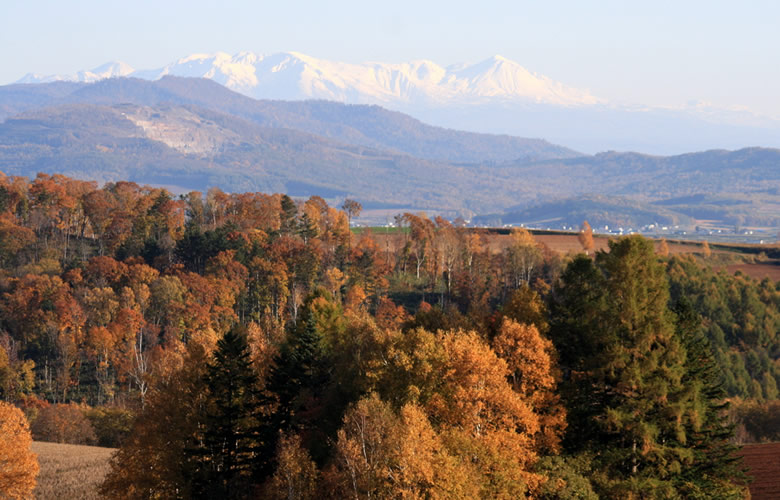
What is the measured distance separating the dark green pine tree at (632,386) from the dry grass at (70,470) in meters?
27.3

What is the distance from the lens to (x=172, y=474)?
42.9 meters

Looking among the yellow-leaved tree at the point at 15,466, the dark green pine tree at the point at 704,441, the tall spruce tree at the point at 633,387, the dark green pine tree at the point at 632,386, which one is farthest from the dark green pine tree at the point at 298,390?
Answer: the dark green pine tree at the point at 704,441

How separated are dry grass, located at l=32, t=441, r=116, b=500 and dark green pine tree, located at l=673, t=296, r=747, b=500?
31.6 m

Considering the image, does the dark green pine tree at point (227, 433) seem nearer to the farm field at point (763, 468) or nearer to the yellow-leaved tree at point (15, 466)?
A: the yellow-leaved tree at point (15, 466)

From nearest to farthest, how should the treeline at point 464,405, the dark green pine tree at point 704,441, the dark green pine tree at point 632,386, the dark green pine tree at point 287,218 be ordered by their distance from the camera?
the treeline at point 464,405 < the dark green pine tree at point 632,386 < the dark green pine tree at point 704,441 < the dark green pine tree at point 287,218

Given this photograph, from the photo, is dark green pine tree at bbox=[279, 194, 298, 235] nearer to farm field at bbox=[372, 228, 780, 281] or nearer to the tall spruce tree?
farm field at bbox=[372, 228, 780, 281]

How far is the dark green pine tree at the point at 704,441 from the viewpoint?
141 ft

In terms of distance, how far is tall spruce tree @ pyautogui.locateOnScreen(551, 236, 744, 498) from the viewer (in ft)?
138

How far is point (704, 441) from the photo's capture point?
4472cm

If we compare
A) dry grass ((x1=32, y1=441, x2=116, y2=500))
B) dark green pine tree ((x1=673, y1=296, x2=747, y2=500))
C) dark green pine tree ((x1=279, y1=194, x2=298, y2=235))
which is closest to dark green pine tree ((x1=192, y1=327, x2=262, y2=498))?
dry grass ((x1=32, y1=441, x2=116, y2=500))

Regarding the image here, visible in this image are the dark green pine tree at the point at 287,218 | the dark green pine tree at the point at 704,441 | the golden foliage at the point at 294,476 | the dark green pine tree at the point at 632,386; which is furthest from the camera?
the dark green pine tree at the point at 287,218

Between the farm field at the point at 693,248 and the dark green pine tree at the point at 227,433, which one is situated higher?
the farm field at the point at 693,248

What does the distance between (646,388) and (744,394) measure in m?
64.1

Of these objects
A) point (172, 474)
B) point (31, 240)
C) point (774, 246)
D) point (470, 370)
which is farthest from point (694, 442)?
point (774, 246)
